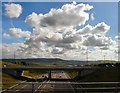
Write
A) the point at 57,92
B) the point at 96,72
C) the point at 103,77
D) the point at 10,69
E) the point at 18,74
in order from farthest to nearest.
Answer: the point at 18,74 < the point at 10,69 < the point at 96,72 < the point at 103,77 < the point at 57,92

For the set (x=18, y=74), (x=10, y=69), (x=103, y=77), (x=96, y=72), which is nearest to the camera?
(x=103, y=77)

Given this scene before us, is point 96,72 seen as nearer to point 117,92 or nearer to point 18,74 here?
point 18,74

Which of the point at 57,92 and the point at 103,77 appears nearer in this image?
the point at 57,92

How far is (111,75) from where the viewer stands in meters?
73.2

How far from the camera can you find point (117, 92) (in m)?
8.23

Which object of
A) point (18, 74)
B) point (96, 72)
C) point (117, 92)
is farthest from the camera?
point (18, 74)

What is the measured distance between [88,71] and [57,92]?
86085 mm

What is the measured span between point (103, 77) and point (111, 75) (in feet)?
6.62

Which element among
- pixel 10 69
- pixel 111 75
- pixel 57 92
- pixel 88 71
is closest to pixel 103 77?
pixel 111 75

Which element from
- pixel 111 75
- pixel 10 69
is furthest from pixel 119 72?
pixel 10 69

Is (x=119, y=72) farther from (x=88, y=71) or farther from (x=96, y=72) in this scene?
(x=88, y=71)

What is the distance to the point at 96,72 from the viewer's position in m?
83.9

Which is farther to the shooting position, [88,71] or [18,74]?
[18,74]

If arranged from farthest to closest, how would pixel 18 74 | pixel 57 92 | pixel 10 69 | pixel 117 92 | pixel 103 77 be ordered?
pixel 18 74, pixel 10 69, pixel 103 77, pixel 57 92, pixel 117 92
